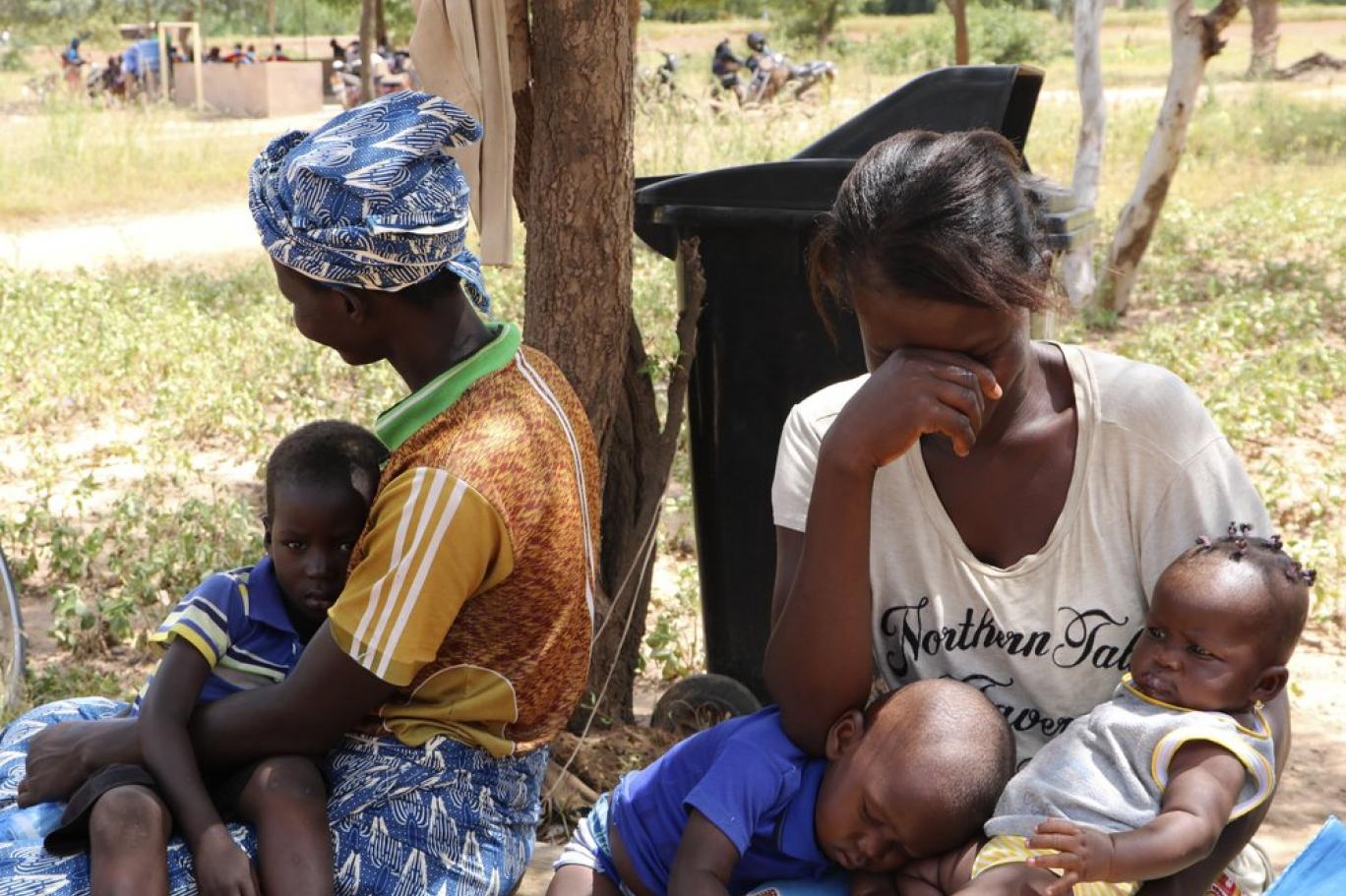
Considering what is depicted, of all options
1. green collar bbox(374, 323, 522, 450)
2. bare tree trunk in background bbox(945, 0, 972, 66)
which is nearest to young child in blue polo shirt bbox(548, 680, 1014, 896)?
green collar bbox(374, 323, 522, 450)

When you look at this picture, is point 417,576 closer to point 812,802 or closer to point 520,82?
point 812,802

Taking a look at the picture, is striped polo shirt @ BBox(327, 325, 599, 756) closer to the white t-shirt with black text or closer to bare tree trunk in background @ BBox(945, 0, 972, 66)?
the white t-shirt with black text

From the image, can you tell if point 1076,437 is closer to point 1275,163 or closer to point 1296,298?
point 1296,298

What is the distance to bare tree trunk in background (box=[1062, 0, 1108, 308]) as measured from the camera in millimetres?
8727

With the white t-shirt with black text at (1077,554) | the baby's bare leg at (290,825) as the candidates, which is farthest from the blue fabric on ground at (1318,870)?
the baby's bare leg at (290,825)

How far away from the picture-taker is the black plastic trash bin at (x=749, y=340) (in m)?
3.39

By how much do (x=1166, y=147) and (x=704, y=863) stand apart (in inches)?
294

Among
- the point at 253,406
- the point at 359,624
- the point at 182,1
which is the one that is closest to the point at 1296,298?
the point at 253,406

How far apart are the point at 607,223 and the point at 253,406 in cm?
365

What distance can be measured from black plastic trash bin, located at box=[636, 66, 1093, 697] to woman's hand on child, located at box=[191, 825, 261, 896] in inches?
70.8

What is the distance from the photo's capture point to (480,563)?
1.98 m

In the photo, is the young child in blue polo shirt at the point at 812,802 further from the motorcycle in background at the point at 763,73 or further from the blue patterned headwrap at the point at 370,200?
the motorcycle in background at the point at 763,73

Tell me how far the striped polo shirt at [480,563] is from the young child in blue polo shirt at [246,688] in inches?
5.7

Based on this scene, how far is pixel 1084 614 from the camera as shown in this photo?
6.70ft
